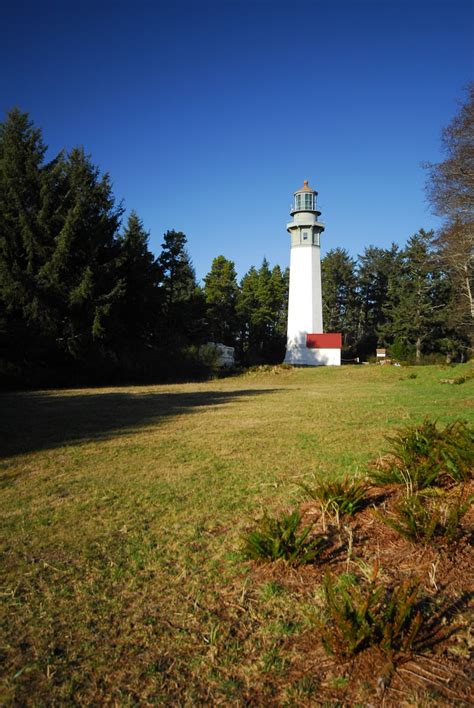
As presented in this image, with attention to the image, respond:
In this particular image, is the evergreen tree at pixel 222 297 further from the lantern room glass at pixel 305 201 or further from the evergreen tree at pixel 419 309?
the evergreen tree at pixel 419 309

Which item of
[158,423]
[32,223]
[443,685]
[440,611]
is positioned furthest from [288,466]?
[32,223]

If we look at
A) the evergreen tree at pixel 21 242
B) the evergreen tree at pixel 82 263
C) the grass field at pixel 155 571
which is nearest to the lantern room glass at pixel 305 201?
the evergreen tree at pixel 82 263

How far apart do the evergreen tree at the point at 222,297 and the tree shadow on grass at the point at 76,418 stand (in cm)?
3456

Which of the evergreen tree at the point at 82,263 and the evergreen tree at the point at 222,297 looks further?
the evergreen tree at the point at 222,297

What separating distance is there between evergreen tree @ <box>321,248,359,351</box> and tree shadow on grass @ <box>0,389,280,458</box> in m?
44.0

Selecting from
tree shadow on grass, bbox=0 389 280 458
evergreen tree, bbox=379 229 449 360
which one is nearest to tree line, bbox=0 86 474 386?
tree shadow on grass, bbox=0 389 280 458

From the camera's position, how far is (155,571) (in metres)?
2.90

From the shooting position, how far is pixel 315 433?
7.29 meters

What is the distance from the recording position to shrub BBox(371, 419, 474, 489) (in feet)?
12.6

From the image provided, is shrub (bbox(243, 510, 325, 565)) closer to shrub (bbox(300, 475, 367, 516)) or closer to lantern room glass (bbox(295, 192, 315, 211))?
shrub (bbox(300, 475, 367, 516))

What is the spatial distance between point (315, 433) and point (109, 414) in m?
5.24

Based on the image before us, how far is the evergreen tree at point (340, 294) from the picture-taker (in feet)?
180

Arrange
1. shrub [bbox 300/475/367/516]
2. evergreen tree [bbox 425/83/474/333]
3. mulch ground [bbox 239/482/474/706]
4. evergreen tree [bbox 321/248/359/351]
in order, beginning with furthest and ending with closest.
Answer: evergreen tree [bbox 321/248/359/351], evergreen tree [bbox 425/83/474/333], shrub [bbox 300/475/367/516], mulch ground [bbox 239/482/474/706]

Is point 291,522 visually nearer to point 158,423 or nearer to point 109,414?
point 158,423
